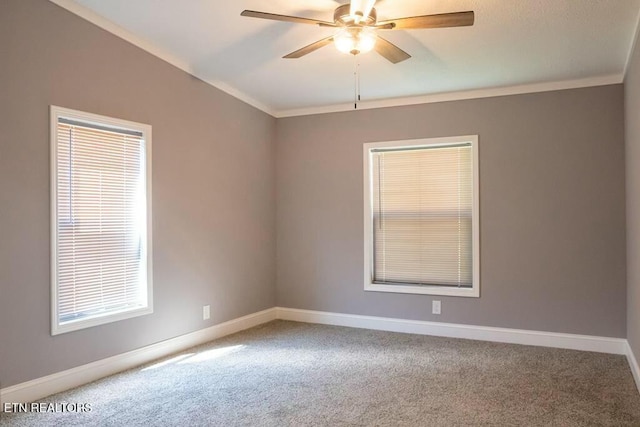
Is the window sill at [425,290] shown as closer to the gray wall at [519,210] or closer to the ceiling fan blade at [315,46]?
the gray wall at [519,210]

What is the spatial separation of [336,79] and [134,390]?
297 cm

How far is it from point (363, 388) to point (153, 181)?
225 centimetres

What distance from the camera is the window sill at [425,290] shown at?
4.31m

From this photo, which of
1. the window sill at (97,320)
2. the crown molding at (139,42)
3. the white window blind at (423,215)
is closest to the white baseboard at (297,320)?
the window sill at (97,320)

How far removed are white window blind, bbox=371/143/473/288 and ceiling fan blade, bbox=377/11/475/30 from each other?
2.13 meters

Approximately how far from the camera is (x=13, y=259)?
2.73 meters

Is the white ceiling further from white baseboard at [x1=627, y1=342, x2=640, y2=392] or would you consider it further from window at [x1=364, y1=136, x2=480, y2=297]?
white baseboard at [x1=627, y1=342, x2=640, y2=392]

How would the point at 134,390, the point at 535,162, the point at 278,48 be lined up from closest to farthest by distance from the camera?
the point at 134,390, the point at 278,48, the point at 535,162

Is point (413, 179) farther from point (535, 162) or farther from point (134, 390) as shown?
point (134, 390)

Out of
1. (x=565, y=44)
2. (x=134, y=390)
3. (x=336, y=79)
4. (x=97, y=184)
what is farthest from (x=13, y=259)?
(x=565, y=44)

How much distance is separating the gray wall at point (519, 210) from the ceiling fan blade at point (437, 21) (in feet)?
6.87

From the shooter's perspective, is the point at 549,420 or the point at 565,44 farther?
the point at 565,44

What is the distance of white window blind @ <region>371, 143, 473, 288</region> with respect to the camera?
4.40m

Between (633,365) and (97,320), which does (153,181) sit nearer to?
(97,320)
